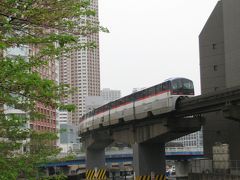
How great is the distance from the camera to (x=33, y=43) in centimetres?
1376

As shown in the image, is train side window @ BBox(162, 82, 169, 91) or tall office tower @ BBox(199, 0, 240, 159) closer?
train side window @ BBox(162, 82, 169, 91)

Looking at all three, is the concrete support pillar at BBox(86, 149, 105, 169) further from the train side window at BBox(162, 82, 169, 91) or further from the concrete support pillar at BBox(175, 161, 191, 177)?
the train side window at BBox(162, 82, 169, 91)

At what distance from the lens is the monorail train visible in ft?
150

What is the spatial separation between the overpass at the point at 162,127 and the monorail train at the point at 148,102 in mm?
960

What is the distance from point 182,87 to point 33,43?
3355 cm

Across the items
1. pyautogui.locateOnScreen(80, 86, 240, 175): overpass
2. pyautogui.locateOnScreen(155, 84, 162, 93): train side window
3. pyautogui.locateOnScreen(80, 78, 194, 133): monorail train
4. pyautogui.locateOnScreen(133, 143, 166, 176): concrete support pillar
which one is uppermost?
pyautogui.locateOnScreen(155, 84, 162, 93): train side window

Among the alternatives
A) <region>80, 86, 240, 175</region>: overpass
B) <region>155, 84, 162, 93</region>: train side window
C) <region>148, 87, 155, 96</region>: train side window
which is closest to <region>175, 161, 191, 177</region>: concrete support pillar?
<region>80, 86, 240, 175</region>: overpass

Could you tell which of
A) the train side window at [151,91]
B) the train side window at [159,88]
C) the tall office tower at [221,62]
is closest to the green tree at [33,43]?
the train side window at [159,88]

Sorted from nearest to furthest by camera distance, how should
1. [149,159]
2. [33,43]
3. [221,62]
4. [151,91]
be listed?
[33,43] → [151,91] → [149,159] → [221,62]

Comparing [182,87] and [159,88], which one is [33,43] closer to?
[182,87]

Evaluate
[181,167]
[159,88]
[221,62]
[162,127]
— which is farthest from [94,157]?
[159,88]

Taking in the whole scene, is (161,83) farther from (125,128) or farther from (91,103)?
(91,103)

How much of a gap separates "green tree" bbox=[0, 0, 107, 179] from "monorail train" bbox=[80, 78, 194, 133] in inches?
1183

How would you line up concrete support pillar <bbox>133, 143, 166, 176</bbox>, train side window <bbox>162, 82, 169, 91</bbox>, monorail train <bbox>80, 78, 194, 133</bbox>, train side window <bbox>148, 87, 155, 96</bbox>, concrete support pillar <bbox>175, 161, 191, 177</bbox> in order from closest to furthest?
monorail train <bbox>80, 78, 194, 133</bbox> → train side window <bbox>162, 82, 169, 91</bbox> → train side window <bbox>148, 87, 155, 96</bbox> → concrete support pillar <bbox>133, 143, 166, 176</bbox> → concrete support pillar <bbox>175, 161, 191, 177</bbox>
